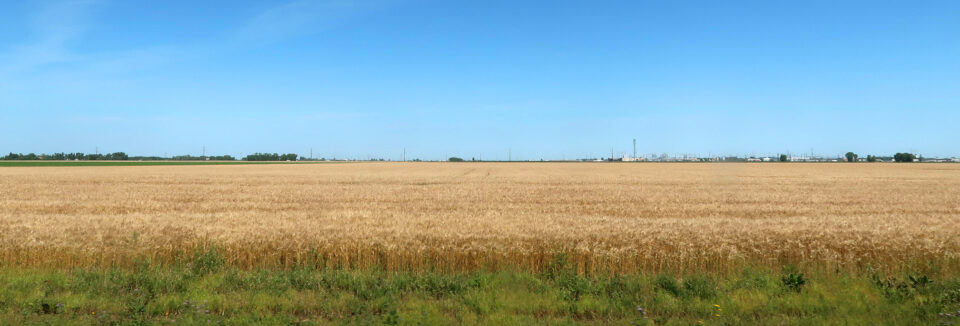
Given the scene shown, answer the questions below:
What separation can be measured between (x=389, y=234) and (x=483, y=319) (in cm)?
540

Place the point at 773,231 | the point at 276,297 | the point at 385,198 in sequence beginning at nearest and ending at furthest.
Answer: the point at 276,297 < the point at 773,231 < the point at 385,198

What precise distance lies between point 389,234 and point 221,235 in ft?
12.8

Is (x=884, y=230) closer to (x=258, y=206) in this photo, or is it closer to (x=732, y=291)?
(x=732, y=291)


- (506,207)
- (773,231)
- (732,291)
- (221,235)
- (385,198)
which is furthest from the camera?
(385,198)

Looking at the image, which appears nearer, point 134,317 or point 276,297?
point 134,317

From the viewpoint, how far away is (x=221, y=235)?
11070 millimetres

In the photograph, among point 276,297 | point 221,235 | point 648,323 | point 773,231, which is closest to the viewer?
point 648,323

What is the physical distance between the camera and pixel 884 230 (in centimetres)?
1191

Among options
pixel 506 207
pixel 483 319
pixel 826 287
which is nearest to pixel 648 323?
pixel 483 319

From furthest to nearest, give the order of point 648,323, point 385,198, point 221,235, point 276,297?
point 385,198
point 221,235
point 276,297
point 648,323

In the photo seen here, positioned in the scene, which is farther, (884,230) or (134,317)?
(884,230)

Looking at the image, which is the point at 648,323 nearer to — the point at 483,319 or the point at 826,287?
the point at 483,319

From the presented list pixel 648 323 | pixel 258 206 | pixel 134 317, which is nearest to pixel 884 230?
pixel 648 323

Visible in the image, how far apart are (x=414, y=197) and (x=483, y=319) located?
782 inches
